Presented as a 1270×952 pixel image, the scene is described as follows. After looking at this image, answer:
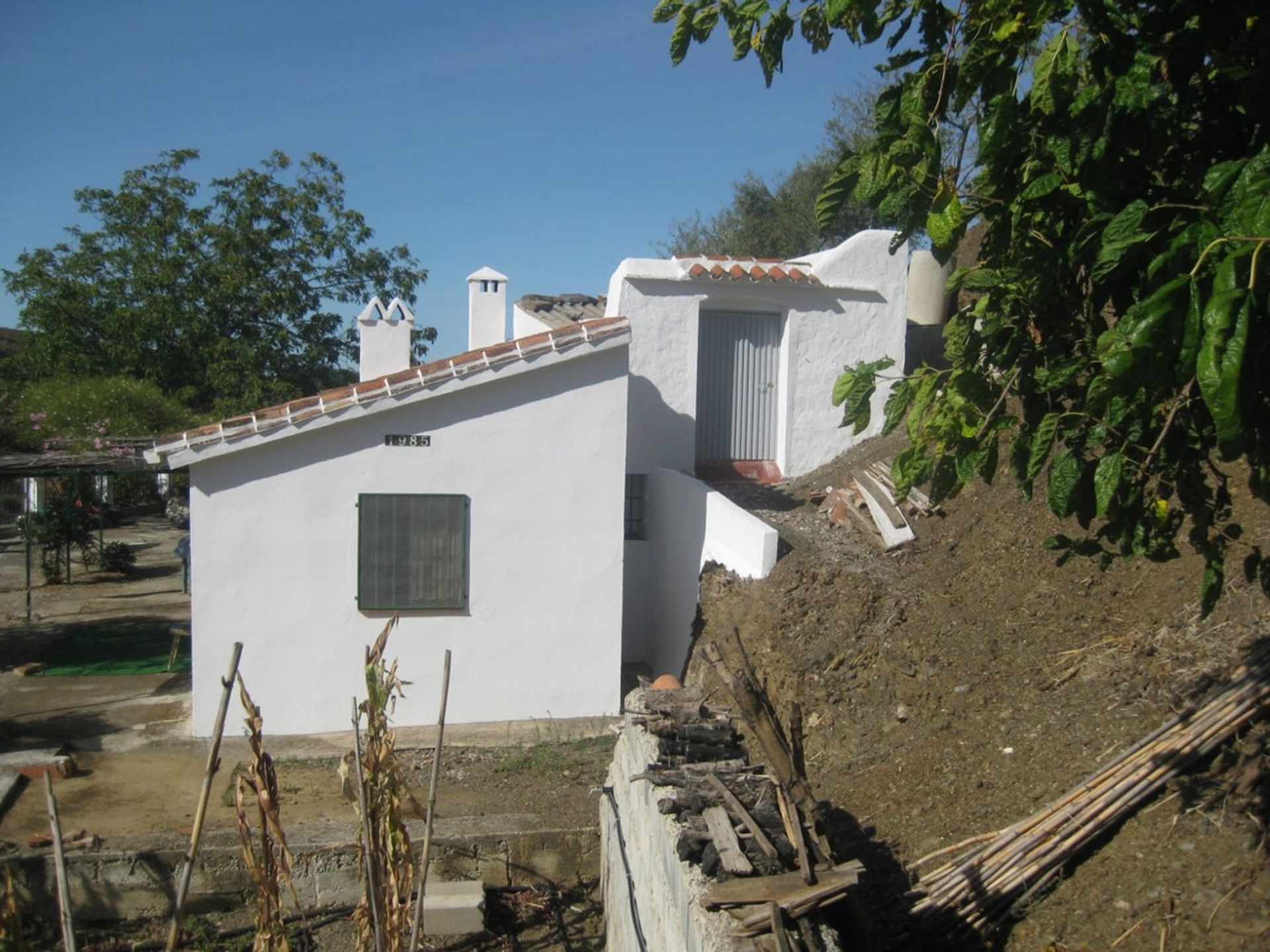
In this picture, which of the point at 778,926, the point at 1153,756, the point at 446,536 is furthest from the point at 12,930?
the point at 446,536

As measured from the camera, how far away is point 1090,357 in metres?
3.89

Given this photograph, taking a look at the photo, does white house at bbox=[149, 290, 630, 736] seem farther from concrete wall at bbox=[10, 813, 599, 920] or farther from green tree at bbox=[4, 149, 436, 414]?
green tree at bbox=[4, 149, 436, 414]

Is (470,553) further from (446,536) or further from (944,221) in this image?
(944,221)

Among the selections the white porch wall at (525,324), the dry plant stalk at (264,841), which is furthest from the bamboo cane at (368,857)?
the white porch wall at (525,324)

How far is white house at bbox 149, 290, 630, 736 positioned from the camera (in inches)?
368

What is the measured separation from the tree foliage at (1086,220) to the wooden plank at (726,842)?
74.1 inches

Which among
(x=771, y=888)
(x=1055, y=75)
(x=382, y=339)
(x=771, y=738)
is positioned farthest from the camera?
(x=382, y=339)

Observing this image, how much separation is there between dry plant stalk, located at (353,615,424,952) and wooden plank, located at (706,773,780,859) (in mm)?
1630

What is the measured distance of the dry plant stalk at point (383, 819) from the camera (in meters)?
4.73

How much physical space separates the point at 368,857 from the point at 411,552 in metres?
5.21

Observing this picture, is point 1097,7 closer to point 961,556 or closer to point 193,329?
point 961,556

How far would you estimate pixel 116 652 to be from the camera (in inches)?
521

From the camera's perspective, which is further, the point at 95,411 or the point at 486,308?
the point at 95,411

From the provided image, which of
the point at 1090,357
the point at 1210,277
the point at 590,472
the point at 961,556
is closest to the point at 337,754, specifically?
the point at 590,472
